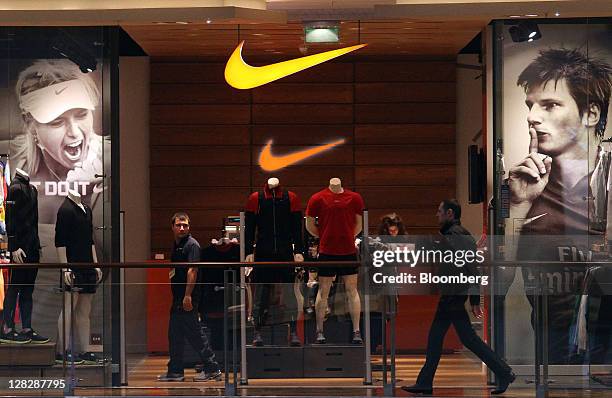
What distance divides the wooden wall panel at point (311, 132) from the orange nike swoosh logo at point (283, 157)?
5 centimetres

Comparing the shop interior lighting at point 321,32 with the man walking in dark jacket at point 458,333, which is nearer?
the man walking in dark jacket at point 458,333

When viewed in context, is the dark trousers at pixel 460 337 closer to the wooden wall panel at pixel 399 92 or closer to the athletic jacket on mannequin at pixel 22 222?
the athletic jacket on mannequin at pixel 22 222

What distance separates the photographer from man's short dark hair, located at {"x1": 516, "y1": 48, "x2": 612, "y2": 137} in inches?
365

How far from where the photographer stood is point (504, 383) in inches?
317

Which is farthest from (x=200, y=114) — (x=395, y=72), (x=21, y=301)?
(x=21, y=301)

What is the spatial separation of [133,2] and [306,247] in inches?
115

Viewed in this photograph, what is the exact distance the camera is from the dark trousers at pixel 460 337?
8.05 metres

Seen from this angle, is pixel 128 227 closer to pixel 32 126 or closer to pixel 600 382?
pixel 32 126

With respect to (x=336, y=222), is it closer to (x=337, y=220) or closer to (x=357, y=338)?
(x=337, y=220)

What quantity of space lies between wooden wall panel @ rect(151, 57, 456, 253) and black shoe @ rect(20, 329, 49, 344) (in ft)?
13.1

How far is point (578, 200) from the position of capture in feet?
30.6

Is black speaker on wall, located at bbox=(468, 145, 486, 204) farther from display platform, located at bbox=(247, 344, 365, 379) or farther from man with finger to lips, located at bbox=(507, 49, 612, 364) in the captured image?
display platform, located at bbox=(247, 344, 365, 379)

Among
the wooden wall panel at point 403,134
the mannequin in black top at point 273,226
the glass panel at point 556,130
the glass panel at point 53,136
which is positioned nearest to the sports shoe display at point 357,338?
the mannequin in black top at point 273,226

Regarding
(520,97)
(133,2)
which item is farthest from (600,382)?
(133,2)
